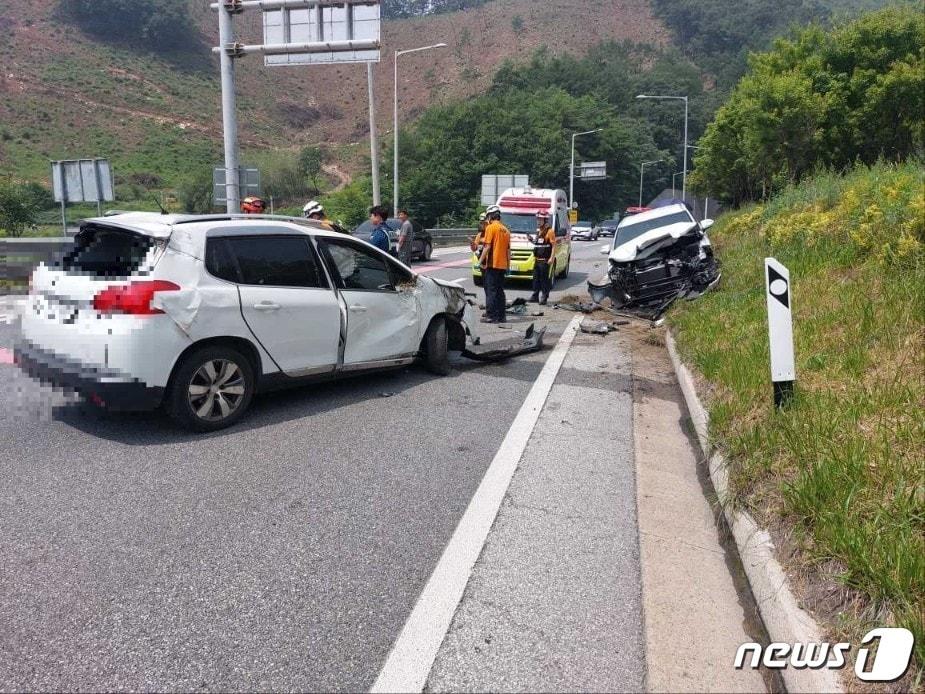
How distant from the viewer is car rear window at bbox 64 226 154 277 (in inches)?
216

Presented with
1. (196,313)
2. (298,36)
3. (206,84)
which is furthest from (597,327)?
(206,84)

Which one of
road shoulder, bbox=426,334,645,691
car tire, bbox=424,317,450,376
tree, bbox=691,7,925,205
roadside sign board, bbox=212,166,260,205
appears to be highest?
tree, bbox=691,7,925,205

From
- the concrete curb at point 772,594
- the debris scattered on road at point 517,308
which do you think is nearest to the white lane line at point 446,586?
the concrete curb at point 772,594

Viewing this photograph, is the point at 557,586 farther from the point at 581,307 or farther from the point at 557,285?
the point at 557,285

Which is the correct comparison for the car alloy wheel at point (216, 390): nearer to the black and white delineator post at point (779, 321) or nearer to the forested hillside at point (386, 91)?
the black and white delineator post at point (779, 321)

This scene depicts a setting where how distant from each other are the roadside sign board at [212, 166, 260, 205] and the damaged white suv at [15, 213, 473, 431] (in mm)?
9724

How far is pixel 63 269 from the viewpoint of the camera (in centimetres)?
557

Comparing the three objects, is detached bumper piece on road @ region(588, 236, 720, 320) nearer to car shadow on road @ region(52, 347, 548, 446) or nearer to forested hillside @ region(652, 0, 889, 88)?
car shadow on road @ region(52, 347, 548, 446)

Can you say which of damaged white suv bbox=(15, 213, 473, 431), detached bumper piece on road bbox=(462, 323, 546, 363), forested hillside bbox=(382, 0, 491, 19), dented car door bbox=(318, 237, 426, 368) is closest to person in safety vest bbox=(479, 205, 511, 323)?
detached bumper piece on road bbox=(462, 323, 546, 363)

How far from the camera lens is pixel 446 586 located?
3.59m

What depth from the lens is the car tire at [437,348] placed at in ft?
26.4

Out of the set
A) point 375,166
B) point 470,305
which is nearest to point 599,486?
point 470,305

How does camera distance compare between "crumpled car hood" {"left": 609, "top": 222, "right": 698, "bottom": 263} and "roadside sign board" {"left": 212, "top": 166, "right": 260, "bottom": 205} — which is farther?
"roadside sign board" {"left": 212, "top": 166, "right": 260, "bottom": 205}

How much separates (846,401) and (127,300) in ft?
15.9
